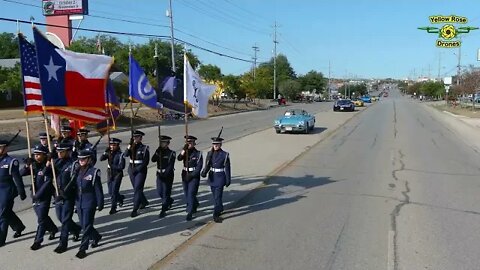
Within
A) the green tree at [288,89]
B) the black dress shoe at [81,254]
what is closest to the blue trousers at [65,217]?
the black dress shoe at [81,254]

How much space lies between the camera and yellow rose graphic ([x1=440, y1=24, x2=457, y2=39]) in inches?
999

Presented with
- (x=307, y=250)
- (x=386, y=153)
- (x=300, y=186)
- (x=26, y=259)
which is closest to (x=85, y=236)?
(x=26, y=259)

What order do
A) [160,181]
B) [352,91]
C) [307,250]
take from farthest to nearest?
[352,91] < [160,181] < [307,250]

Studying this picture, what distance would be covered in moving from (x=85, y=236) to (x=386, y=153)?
13.6m

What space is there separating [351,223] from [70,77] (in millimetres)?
4834

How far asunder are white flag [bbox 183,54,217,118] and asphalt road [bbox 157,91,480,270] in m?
1.92

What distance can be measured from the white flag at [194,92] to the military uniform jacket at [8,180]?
298 centimetres

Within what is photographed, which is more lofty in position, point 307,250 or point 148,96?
point 148,96

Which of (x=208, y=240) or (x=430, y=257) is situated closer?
(x=430, y=257)

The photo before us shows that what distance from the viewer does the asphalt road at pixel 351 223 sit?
630 centimetres

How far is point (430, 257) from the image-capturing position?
6.42m

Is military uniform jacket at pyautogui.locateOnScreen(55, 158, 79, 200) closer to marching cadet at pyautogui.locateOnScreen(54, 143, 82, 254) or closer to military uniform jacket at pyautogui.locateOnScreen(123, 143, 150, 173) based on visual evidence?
marching cadet at pyautogui.locateOnScreen(54, 143, 82, 254)

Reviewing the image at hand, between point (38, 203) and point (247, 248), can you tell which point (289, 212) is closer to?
point (247, 248)

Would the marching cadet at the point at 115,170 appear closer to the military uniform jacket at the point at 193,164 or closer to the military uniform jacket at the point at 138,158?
the military uniform jacket at the point at 138,158
